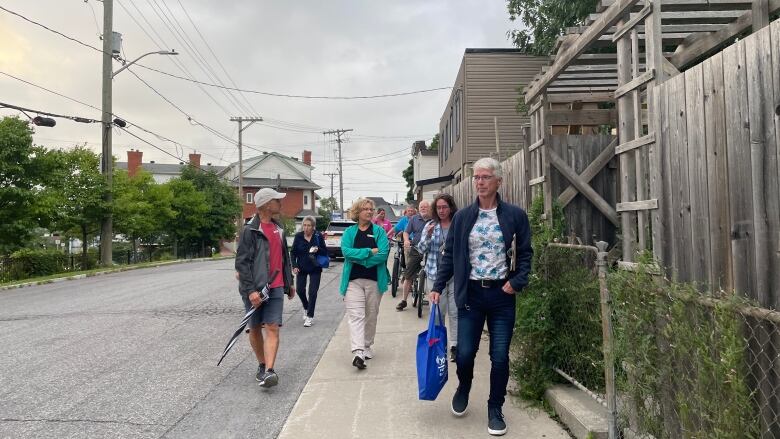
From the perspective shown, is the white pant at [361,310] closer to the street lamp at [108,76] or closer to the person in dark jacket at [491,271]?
the person in dark jacket at [491,271]

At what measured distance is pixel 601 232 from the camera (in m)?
6.10

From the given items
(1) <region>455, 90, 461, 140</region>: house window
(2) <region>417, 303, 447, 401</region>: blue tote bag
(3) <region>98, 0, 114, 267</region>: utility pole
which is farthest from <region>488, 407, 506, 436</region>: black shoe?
(3) <region>98, 0, 114, 267</region>: utility pole

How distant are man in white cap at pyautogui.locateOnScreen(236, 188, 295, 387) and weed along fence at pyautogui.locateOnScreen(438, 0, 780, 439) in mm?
2237

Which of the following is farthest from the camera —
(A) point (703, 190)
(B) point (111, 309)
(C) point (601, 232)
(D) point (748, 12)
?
(B) point (111, 309)

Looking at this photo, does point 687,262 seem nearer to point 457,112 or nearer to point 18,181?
point 457,112

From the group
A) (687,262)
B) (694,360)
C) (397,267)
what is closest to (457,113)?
(397,267)

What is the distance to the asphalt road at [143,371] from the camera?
4332 mm

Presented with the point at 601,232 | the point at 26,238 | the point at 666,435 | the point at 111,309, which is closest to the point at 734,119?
the point at 666,435

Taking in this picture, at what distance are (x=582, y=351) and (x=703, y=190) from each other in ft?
6.22

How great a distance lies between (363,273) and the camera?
602 cm

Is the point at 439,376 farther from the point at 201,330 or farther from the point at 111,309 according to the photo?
the point at 111,309

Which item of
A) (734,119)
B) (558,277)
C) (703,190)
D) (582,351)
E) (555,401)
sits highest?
(734,119)

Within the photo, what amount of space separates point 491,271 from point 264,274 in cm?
225

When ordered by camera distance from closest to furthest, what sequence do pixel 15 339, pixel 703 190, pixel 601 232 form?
1. pixel 703 190
2. pixel 601 232
3. pixel 15 339
